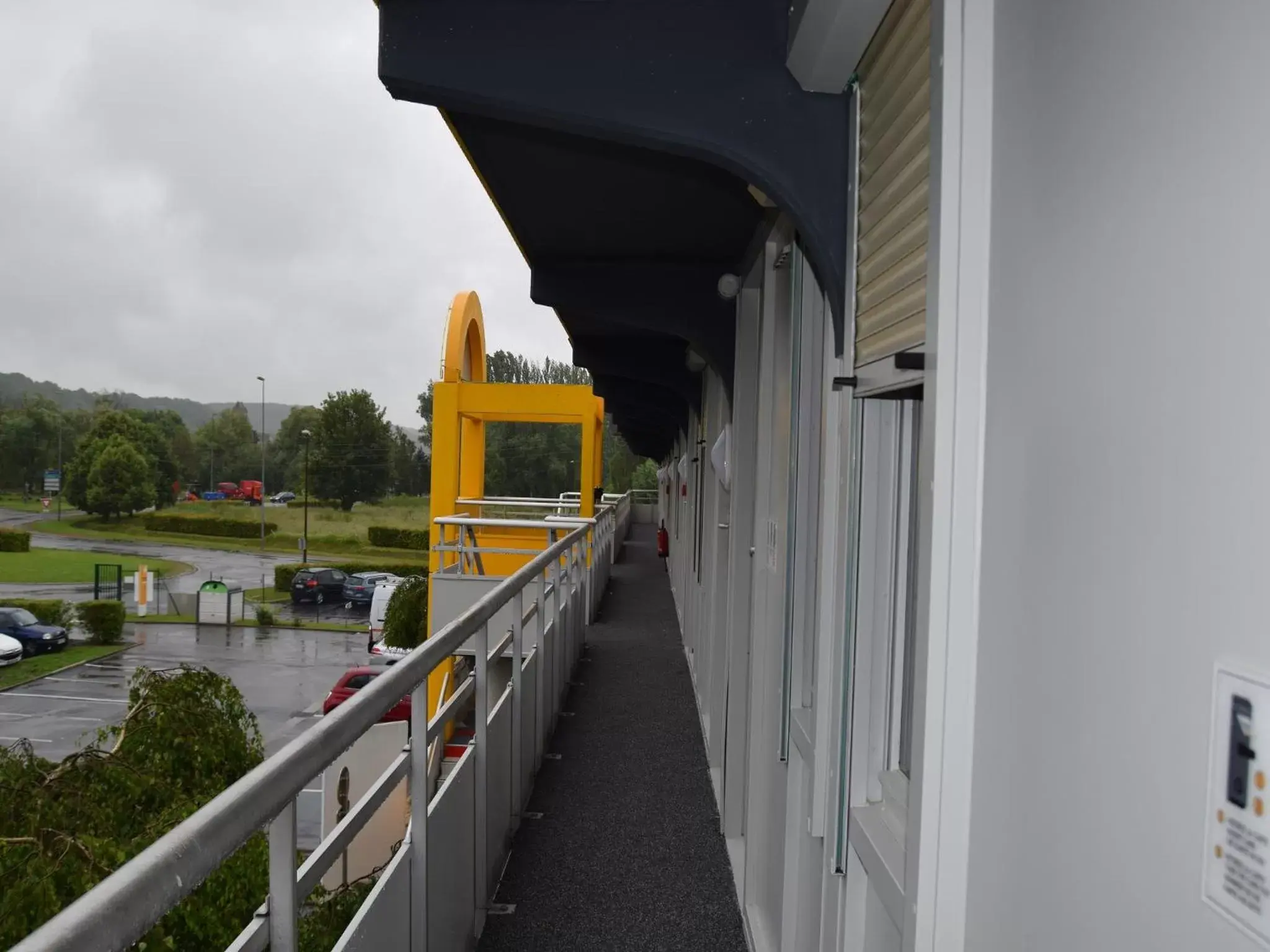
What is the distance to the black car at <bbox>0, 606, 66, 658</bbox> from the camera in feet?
100

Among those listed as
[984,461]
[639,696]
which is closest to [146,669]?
[639,696]

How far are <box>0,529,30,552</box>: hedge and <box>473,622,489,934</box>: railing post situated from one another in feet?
217

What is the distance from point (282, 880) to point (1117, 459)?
1.06 meters

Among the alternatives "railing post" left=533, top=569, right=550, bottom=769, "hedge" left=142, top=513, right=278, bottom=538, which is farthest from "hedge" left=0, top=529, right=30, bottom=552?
"railing post" left=533, top=569, right=550, bottom=769

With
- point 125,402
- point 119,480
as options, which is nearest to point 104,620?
point 119,480

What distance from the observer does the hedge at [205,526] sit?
69188 mm

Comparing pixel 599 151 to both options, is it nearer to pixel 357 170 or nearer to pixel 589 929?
pixel 589 929

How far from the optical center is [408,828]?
186 cm

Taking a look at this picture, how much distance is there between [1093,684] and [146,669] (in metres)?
4.80

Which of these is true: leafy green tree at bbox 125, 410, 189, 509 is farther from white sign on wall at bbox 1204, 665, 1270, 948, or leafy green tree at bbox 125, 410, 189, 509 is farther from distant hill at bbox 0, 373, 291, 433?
white sign on wall at bbox 1204, 665, 1270, 948

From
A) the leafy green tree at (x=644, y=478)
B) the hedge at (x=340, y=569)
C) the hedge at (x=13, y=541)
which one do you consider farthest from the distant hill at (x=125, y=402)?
the leafy green tree at (x=644, y=478)

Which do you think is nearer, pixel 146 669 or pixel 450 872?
pixel 450 872

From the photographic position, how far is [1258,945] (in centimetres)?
51

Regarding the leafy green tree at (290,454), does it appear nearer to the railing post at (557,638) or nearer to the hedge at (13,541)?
the hedge at (13,541)
